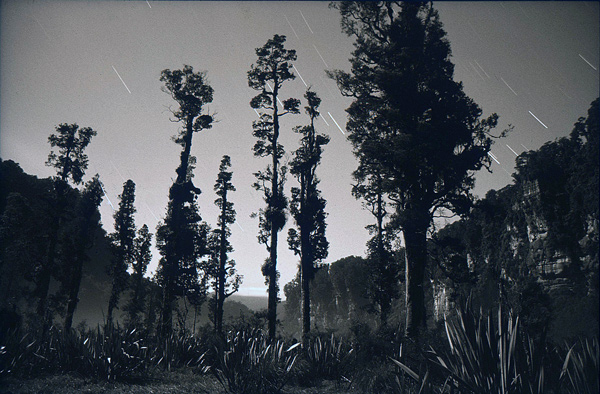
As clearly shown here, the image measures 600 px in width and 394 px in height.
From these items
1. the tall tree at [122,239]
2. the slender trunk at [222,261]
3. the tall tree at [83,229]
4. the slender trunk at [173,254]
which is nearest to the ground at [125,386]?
the slender trunk at [173,254]

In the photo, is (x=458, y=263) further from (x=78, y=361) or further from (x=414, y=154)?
(x=78, y=361)

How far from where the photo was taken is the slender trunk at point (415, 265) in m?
11.2

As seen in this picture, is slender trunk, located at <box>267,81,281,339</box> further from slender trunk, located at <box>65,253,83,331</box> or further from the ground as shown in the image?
slender trunk, located at <box>65,253,83,331</box>

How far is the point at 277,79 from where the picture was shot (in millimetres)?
19656

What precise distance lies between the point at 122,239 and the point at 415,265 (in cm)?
3223

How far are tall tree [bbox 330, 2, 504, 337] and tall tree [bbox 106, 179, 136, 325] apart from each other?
2959cm

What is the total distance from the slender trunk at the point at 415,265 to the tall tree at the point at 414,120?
3cm

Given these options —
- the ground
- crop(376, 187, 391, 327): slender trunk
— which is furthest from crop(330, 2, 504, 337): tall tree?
crop(376, 187, 391, 327): slender trunk

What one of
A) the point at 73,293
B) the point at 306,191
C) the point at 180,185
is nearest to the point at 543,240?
the point at 306,191

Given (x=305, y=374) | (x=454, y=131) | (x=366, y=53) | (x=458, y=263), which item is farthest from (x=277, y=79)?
(x=305, y=374)

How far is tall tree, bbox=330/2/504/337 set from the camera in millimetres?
11695

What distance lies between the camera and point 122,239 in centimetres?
3450

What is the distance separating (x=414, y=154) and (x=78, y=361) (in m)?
11.7

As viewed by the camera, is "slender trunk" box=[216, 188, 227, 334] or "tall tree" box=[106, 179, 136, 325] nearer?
"slender trunk" box=[216, 188, 227, 334]
